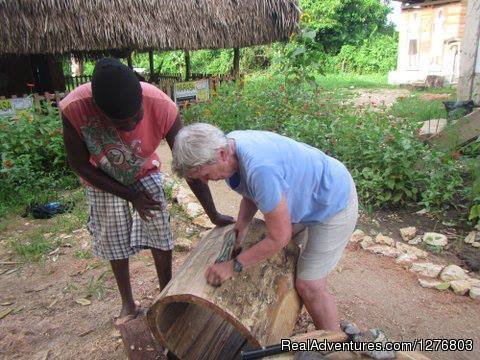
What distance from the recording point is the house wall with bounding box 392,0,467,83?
42.8 ft

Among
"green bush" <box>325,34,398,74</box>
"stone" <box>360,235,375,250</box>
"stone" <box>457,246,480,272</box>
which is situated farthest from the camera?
"green bush" <box>325,34,398,74</box>

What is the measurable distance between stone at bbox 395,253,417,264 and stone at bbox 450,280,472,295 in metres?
0.38

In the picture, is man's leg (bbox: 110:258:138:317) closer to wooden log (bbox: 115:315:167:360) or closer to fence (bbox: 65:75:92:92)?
wooden log (bbox: 115:315:167:360)

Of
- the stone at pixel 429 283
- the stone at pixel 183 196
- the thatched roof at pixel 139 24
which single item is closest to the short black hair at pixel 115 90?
the stone at pixel 429 283

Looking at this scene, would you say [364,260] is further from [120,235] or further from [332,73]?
[332,73]

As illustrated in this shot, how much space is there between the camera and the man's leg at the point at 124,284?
8.29 ft

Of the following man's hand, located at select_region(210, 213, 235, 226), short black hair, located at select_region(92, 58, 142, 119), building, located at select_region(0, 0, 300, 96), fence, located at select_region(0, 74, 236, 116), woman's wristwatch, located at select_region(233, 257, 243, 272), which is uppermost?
building, located at select_region(0, 0, 300, 96)

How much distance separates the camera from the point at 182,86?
845cm

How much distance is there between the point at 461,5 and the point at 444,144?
33.4 ft

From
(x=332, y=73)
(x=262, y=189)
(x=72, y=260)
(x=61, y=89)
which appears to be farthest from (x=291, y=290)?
(x=332, y=73)

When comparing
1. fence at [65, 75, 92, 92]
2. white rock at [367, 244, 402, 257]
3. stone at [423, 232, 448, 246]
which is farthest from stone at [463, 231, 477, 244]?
fence at [65, 75, 92, 92]

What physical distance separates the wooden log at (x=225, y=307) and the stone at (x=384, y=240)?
1587 mm

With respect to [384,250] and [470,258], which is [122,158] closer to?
[384,250]

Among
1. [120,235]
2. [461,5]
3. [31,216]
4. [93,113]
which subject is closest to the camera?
[93,113]
